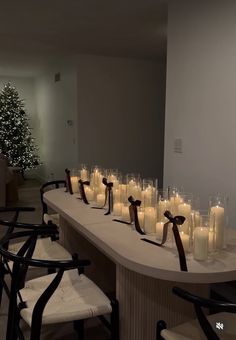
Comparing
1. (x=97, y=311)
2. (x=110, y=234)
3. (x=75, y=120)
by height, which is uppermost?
(x=75, y=120)

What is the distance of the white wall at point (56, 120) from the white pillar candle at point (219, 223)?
4.58 metres

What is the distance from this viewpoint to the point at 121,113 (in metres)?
6.20

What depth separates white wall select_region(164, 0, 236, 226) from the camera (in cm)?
268

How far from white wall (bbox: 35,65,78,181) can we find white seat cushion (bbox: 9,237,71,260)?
145 inches

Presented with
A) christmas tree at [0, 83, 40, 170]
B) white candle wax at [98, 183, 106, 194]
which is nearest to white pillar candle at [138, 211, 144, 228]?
white candle wax at [98, 183, 106, 194]

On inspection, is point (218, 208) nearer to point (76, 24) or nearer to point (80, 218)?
point (80, 218)

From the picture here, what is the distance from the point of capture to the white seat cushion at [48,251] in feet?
7.20

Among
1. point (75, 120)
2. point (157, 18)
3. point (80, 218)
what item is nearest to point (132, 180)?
point (80, 218)

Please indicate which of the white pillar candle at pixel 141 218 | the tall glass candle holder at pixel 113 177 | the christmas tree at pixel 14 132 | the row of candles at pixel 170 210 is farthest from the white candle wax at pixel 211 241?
the christmas tree at pixel 14 132

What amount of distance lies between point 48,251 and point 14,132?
6128mm

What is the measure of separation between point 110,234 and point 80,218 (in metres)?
0.35

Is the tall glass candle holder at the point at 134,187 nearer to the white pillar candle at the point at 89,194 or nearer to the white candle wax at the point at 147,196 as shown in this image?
the white candle wax at the point at 147,196

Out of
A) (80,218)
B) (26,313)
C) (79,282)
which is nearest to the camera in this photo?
(26,313)

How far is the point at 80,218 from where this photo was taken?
6.69 feet
